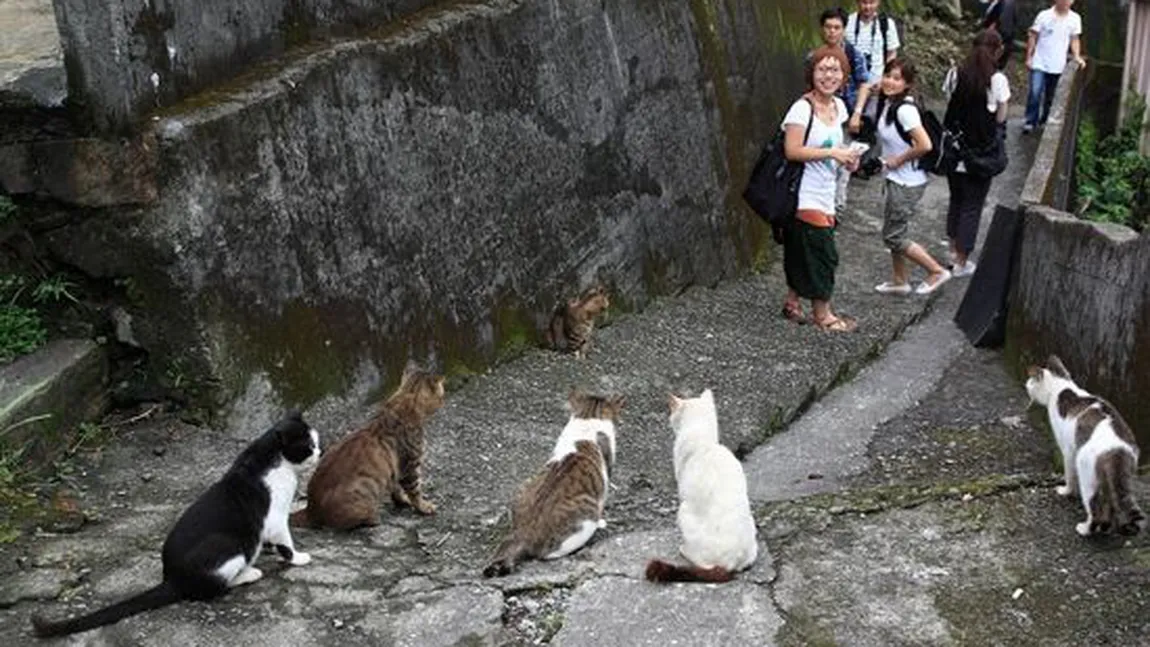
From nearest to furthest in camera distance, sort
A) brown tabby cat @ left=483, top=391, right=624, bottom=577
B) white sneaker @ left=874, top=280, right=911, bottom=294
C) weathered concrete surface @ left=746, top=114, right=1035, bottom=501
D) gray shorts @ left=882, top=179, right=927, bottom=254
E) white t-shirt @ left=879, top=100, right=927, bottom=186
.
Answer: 1. brown tabby cat @ left=483, top=391, right=624, bottom=577
2. weathered concrete surface @ left=746, top=114, right=1035, bottom=501
3. white t-shirt @ left=879, top=100, right=927, bottom=186
4. gray shorts @ left=882, top=179, right=927, bottom=254
5. white sneaker @ left=874, top=280, right=911, bottom=294

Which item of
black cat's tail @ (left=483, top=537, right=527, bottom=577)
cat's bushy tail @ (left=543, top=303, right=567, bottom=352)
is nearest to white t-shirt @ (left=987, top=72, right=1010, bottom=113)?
cat's bushy tail @ (left=543, top=303, right=567, bottom=352)

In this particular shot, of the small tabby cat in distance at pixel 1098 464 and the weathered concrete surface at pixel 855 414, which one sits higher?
the small tabby cat in distance at pixel 1098 464

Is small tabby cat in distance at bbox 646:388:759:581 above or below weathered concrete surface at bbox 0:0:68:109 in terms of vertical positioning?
below

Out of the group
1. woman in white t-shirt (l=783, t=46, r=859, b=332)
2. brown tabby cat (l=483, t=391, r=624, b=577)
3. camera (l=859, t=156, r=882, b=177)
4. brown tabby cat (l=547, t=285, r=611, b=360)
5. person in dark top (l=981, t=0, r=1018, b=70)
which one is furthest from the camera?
person in dark top (l=981, t=0, r=1018, b=70)

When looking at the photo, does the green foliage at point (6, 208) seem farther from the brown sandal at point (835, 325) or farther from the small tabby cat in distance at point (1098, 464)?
the brown sandal at point (835, 325)

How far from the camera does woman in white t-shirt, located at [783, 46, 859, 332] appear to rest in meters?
8.22

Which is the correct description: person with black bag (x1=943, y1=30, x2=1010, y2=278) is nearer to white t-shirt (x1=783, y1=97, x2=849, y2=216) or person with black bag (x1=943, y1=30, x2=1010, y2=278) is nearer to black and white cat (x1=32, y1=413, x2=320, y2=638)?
white t-shirt (x1=783, y1=97, x2=849, y2=216)

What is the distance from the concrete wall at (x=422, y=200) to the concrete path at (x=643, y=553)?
1.45 ft

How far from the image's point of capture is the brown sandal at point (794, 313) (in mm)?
9266

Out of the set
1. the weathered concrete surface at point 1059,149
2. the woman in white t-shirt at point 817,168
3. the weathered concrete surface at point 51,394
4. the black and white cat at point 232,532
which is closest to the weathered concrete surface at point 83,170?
the weathered concrete surface at point 51,394

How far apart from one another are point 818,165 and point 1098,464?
3.86m

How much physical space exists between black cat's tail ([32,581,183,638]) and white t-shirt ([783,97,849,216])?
207 inches

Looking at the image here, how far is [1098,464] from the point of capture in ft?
15.8

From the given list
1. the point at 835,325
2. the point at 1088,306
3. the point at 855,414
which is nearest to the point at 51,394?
the point at 855,414
